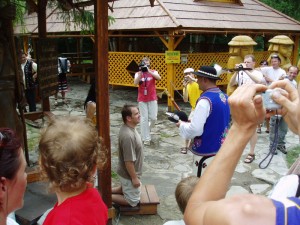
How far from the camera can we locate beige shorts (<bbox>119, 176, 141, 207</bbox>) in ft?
12.6

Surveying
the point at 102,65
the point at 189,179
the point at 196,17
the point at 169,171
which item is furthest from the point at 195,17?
the point at 189,179

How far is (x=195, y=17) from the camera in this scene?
35.0 feet

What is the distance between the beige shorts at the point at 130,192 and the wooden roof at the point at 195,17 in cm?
661

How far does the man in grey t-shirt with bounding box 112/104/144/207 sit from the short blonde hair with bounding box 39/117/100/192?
195cm

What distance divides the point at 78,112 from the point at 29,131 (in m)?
2.06

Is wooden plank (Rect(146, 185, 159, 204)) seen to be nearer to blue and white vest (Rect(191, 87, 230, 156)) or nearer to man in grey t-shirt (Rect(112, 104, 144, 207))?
man in grey t-shirt (Rect(112, 104, 144, 207))

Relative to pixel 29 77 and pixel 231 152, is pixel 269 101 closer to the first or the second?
pixel 231 152

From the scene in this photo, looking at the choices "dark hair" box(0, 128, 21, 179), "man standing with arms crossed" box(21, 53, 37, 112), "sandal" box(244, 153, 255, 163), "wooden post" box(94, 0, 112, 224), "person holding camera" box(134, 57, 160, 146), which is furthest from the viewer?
"man standing with arms crossed" box(21, 53, 37, 112)

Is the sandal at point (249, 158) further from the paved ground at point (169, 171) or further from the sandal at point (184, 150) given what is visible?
the sandal at point (184, 150)

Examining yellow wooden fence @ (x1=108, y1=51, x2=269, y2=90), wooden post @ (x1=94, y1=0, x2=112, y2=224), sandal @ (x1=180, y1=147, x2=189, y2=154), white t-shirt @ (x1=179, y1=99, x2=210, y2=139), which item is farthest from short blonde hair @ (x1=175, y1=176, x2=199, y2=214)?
yellow wooden fence @ (x1=108, y1=51, x2=269, y2=90)

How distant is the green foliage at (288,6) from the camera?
18.8 meters

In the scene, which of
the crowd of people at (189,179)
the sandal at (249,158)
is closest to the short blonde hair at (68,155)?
the crowd of people at (189,179)

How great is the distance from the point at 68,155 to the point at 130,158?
2.08 m

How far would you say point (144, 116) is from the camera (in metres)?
6.78
